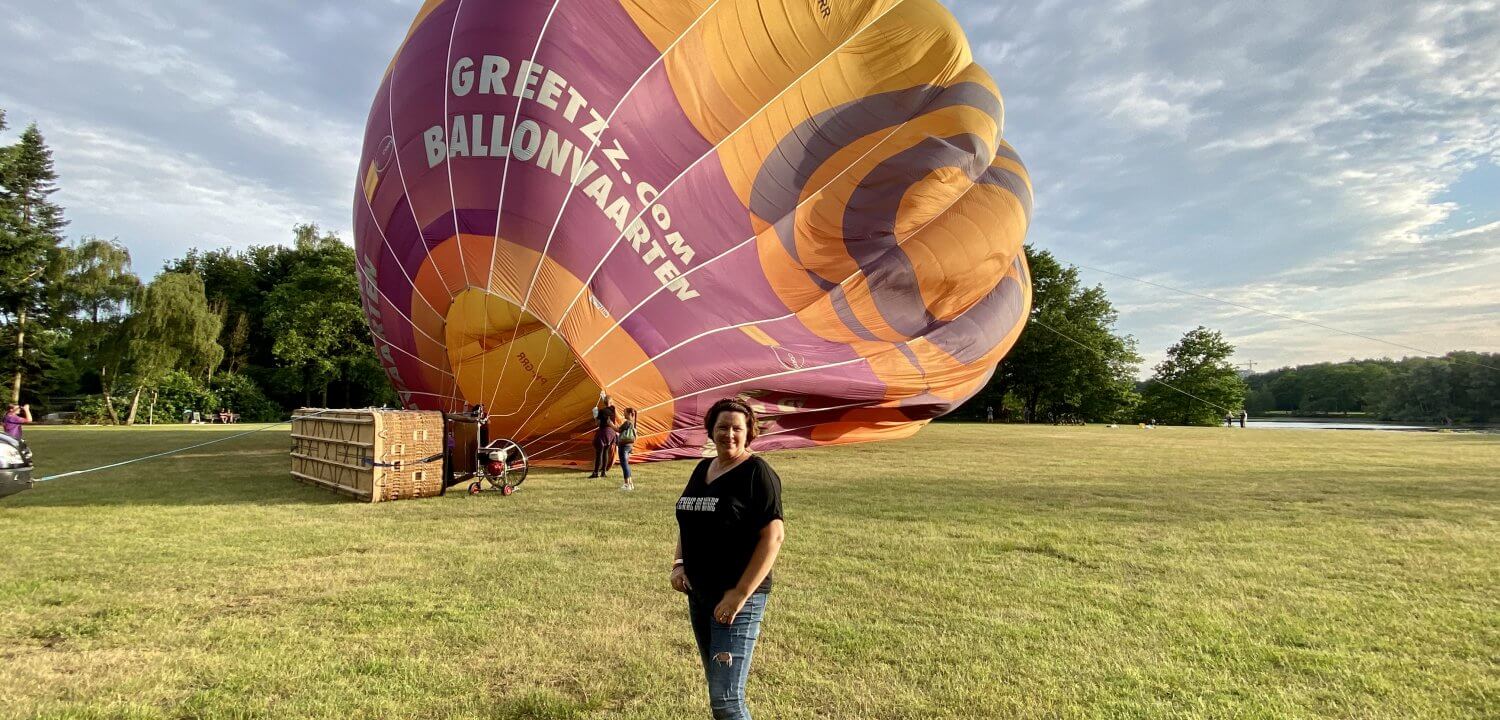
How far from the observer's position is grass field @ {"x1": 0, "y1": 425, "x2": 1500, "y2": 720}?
9.20 feet

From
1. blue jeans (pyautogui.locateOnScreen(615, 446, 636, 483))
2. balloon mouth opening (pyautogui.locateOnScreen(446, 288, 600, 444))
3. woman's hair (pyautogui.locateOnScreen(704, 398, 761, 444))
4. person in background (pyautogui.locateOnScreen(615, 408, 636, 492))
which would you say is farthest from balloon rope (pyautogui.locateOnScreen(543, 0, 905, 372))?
woman's hair (pyautogui.locateOnScreen(704, 398, 761, 444))

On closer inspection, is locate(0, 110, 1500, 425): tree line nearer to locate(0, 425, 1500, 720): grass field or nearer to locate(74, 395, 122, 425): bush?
locate(74, 395, 122, 425): bush

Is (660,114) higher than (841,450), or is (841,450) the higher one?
(660,114)

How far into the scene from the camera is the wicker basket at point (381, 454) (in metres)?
7.28

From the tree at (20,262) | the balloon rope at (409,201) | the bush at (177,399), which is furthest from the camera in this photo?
the bush at (177,399)

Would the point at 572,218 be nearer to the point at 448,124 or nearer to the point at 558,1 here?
the point at 448,124

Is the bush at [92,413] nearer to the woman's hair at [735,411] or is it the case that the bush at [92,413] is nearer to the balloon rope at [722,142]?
the balloon rope at [722,142]

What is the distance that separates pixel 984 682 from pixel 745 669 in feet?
4.35

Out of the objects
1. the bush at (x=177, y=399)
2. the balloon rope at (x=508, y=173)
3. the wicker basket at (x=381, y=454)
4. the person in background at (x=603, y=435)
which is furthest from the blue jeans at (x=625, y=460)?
the bush at (x=177, y=399)

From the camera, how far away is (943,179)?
34.1ft

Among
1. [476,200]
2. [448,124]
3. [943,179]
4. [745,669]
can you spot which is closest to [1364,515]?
[943,179]

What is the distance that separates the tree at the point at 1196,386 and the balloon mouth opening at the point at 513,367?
123ft

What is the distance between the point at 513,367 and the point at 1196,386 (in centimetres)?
4137

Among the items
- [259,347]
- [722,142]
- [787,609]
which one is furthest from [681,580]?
[259,347]
